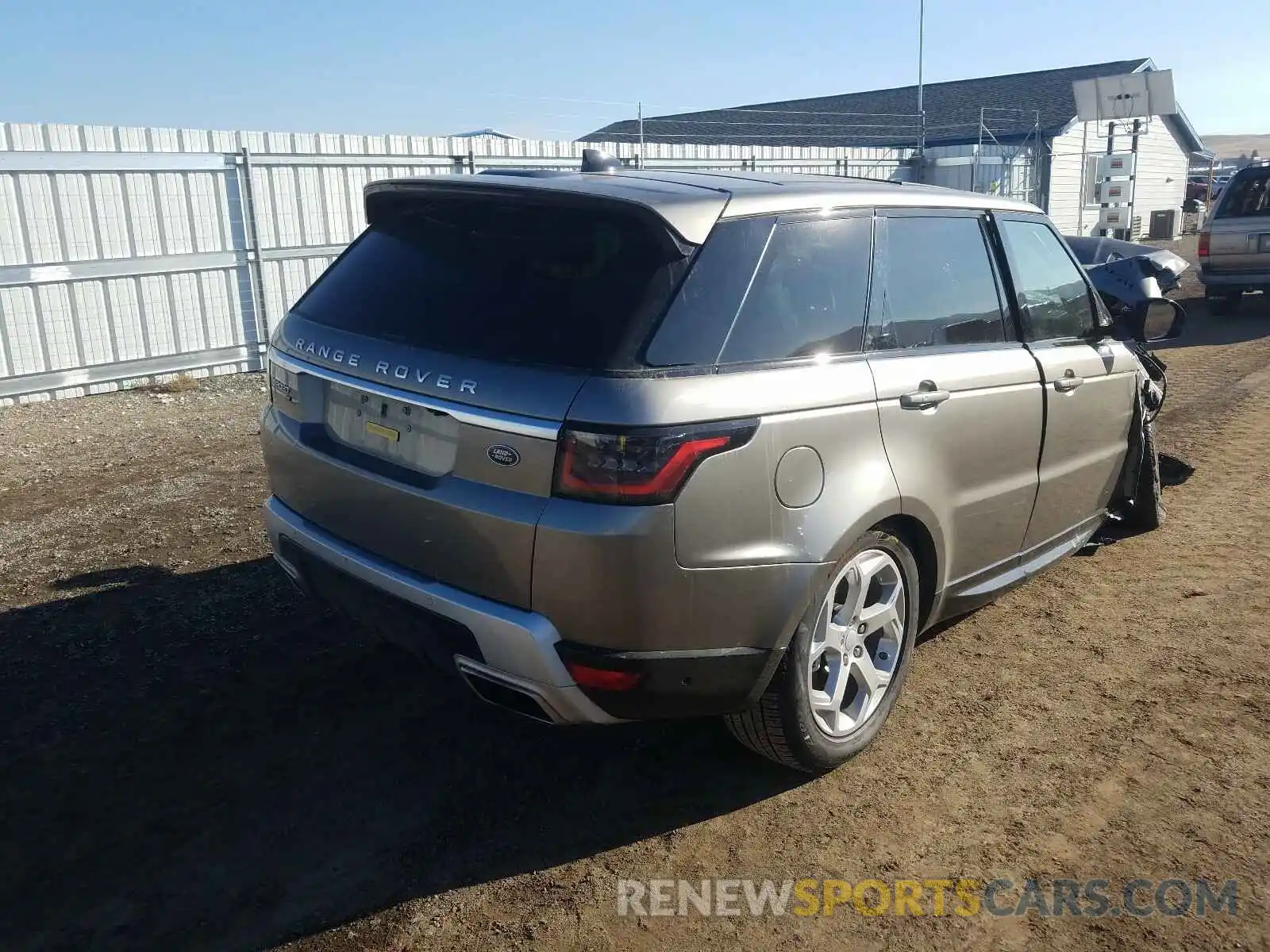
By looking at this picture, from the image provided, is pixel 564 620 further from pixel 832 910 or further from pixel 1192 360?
pixel 1192 360

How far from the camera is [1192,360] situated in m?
11.5

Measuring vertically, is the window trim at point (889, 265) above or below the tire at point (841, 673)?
above

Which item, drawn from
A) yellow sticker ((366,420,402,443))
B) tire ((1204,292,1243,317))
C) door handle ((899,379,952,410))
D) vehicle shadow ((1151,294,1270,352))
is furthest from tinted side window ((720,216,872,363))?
tire ((1204,292,1243,317))

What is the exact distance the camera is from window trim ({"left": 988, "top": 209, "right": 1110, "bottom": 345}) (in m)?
4.13

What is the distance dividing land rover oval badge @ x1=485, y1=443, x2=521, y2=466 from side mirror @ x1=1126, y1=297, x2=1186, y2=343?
11.6 feet

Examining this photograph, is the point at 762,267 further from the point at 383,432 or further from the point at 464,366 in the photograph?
the point at 383,432

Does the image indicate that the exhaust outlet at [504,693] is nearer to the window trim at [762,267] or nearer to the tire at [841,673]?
the tire at [841,673]

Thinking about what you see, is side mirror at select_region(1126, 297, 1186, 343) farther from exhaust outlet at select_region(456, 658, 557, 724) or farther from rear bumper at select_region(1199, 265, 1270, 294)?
rear bumper at select_region(1199, 265, 1270, 294)

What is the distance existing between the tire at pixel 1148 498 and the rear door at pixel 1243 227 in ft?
32.6

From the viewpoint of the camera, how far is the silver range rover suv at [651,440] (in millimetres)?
2725

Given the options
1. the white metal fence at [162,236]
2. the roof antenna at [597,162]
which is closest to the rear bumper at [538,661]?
the roof antenna at [597,162]

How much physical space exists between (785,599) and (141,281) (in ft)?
29.9

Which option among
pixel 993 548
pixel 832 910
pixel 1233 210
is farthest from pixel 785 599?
pixel 1233 210

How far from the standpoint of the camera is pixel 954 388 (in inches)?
142
